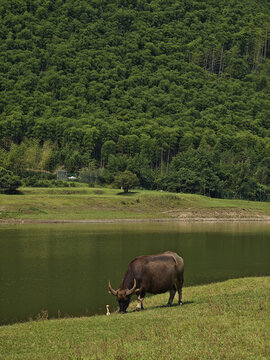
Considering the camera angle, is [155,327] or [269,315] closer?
[155,327]

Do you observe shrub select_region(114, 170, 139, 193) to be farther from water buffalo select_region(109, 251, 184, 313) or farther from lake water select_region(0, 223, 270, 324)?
water buffalo select_region(109, 251, 184, 313)

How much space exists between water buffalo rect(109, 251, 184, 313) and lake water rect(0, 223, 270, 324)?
524 cm

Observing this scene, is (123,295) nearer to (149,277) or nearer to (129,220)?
(149,277)

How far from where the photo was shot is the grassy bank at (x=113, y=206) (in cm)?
10723

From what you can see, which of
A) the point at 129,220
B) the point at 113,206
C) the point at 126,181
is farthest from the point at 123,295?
the point at 126,181

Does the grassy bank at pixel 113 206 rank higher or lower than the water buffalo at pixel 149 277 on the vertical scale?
lower

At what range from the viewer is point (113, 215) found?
371 ft

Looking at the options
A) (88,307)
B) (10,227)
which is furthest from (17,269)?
(10,227)

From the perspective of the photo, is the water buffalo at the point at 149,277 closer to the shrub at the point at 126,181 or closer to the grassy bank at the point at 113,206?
the grassy bank at the point at 113,206

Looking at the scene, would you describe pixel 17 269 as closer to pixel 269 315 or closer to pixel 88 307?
pixel 88 307

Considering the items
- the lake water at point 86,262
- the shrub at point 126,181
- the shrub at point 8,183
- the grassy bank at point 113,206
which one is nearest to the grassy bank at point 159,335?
the lake water at point 86,262

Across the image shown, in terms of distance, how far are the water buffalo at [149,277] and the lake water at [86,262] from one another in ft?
17.2

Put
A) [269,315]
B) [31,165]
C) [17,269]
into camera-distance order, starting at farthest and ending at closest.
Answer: [31,165], [17,269], [269,315]

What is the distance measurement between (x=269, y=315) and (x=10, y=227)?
74318 millimetres
